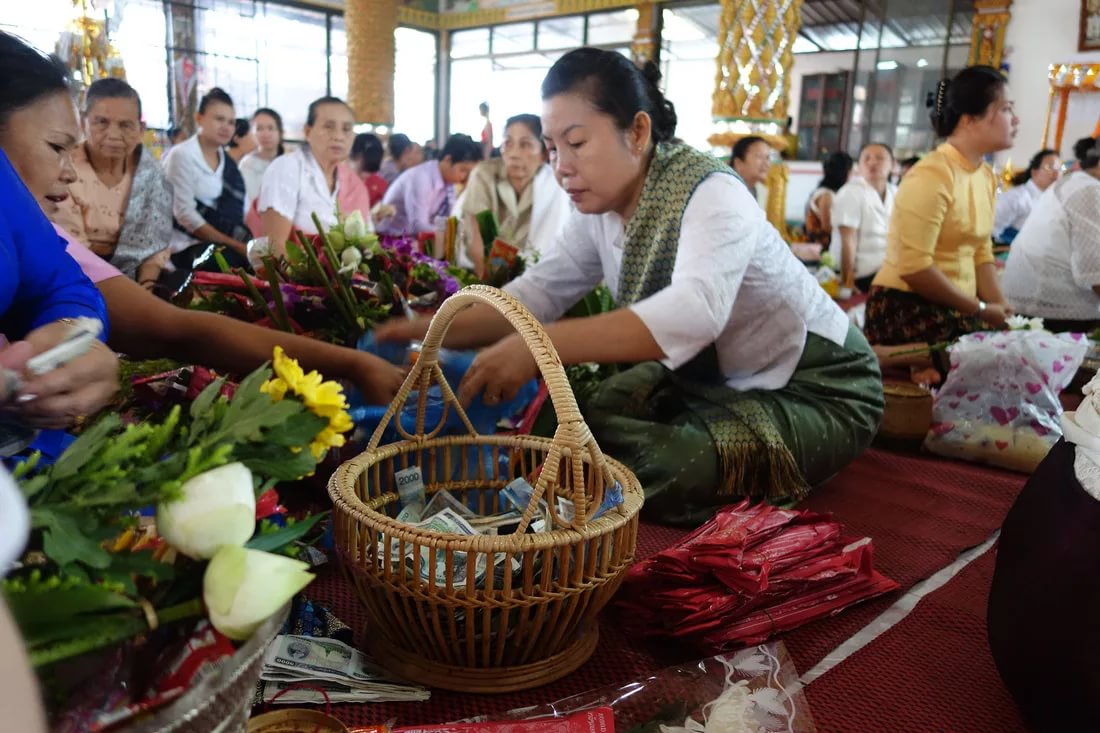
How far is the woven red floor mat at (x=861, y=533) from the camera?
3.54 feet

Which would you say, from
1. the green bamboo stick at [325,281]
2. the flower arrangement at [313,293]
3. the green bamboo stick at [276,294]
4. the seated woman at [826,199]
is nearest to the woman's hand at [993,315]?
the flower arrangement at [313,293]

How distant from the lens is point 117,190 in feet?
9.66

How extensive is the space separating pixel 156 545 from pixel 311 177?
10.2 ft

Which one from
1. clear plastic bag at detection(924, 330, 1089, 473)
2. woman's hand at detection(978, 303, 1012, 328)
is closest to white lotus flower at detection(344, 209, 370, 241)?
clear plastic bag at detection(924, 330, 1089, 473)

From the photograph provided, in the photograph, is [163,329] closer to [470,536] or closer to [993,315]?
[470,536]

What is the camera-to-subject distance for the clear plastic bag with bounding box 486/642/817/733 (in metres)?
0.94

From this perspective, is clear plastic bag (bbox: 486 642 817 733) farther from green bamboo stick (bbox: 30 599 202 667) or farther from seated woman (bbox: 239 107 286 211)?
seated woman (bbox: 239 107 286 211)

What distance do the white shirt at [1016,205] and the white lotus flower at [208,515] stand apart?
6543 mm

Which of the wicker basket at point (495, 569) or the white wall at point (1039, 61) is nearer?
the wicker basket at point (495, 569)

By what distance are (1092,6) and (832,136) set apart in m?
2.47

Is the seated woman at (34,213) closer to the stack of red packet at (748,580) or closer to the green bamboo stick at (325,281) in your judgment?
the green bamboo stick at (325,281)

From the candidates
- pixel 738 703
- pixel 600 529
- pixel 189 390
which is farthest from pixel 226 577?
pixel 189 390

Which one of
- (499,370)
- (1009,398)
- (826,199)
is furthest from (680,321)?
(826,199)

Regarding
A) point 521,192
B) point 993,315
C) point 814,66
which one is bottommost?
point 993,315
